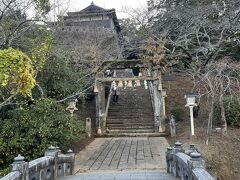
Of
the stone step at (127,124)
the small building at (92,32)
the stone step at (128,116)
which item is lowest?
the stone step at (127,124)

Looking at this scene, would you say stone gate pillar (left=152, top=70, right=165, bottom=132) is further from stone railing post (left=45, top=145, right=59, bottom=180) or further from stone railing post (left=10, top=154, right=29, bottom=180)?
stone railing post (left=10, top=154, right=29, bottom=180)

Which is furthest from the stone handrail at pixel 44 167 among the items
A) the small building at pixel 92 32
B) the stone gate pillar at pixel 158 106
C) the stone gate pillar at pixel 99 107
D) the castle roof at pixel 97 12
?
the castle roof at pixel 97 12

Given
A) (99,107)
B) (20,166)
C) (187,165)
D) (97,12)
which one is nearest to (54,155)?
(20,166)

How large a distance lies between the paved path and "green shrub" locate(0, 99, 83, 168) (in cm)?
147

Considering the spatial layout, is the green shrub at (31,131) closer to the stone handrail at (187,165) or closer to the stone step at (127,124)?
the stone handrail at (187,165)

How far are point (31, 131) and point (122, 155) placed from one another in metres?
4.23

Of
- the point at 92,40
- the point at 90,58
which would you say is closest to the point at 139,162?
the point at 90,58

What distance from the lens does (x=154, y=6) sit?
28562 mm

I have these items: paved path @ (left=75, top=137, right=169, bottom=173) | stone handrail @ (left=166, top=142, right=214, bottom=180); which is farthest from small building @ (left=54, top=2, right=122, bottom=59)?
stone handrail @ (left=166, top=142, right=214, bottom=180)

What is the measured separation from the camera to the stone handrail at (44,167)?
7344 mm

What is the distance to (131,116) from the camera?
2509 centimetres

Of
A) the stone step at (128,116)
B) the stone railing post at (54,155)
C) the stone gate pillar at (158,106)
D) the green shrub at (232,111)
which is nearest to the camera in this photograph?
the stone railing post at (54,155)

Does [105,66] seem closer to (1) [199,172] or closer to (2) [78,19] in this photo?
(2) [78,19]

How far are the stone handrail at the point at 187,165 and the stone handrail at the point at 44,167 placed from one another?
3.27 metres
